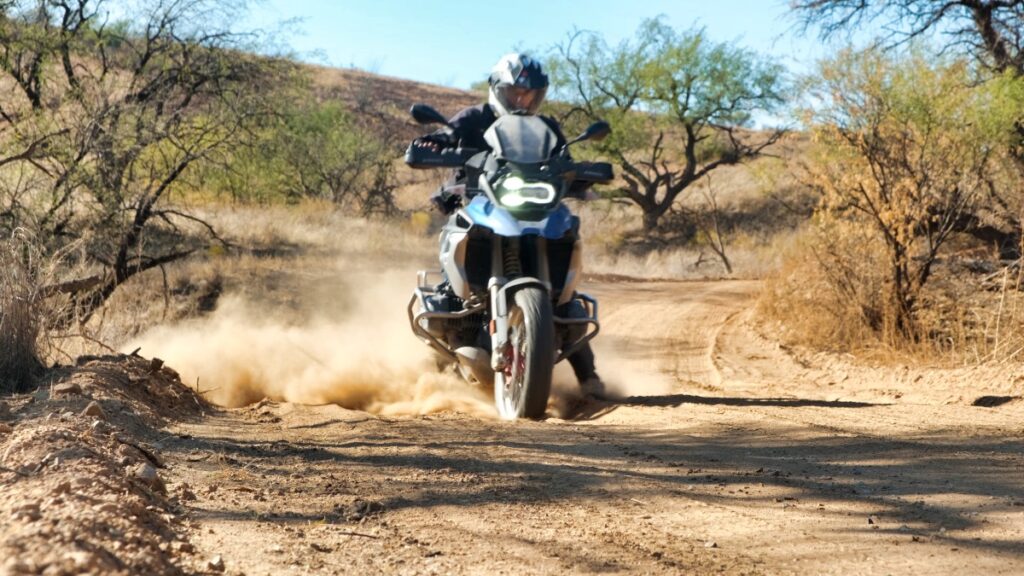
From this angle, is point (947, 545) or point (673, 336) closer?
point (947, 545)

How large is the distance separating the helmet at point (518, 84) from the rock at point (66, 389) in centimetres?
341

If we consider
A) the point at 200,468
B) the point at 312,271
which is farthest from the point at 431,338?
the point at 312,271

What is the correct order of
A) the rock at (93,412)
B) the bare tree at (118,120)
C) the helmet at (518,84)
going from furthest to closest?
the bare tree at (118,120) → the helmet at (518,84) → the rock at (93,412)

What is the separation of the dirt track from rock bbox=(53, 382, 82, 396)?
2.02 ft

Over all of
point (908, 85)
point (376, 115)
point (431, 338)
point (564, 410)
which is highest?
point (376, 115)

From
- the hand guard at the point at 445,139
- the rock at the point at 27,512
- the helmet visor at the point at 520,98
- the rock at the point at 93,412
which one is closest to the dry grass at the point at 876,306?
the helmet visor at the point at 520,98

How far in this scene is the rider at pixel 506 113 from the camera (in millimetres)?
7461

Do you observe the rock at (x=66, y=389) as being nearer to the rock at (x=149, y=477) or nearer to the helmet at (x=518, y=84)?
the rock at (x=149, y=477)

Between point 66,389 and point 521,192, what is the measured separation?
3.03 m

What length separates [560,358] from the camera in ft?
Result: 23.9

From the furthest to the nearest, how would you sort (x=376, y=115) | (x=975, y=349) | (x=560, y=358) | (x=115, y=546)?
(x=376, y=115), (x=975, y=349), (x=560, y=358), (x=115, y=546)

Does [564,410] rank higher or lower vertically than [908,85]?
lower

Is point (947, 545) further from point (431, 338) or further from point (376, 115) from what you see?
point (376, 115)

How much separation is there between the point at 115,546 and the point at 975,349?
809cm
